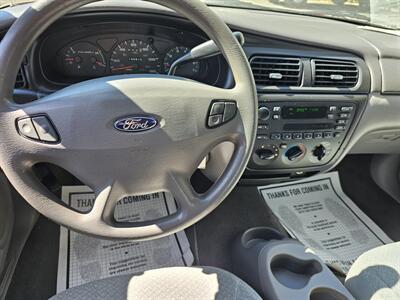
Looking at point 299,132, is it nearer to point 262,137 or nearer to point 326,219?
point 262,137

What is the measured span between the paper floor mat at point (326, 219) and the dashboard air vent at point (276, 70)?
0.57 m

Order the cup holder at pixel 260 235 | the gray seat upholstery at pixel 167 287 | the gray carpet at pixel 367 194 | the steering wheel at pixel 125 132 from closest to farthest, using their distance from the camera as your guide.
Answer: the steering wheel at pixel 125 132 → the gray seat upholstery at pixel 167 287 → the cup holder at pixel 260 235 → the gray carpet at pixel 367 194

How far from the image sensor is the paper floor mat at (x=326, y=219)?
4.65ft

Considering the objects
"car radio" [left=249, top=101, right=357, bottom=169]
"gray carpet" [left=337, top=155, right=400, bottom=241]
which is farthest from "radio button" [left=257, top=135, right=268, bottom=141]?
"gray carpet" [left=337, top=155, right=400, bottom=241]

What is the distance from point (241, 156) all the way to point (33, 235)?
0.88 metres

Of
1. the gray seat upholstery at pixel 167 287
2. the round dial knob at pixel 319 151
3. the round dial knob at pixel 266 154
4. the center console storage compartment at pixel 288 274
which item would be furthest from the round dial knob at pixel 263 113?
the gray seat upholstery at pixel 167 287

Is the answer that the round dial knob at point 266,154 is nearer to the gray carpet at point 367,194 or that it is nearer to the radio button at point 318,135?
the radio button at point 318,135

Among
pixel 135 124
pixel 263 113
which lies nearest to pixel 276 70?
pixel 263 113

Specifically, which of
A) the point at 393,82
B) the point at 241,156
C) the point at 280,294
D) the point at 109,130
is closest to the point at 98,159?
the point at 109,130

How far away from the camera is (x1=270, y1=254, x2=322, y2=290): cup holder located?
100 centimetres

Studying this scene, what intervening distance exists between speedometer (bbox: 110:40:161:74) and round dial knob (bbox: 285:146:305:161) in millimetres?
439

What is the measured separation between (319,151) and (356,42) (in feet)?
1.06

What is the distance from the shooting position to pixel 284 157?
4.09 feet

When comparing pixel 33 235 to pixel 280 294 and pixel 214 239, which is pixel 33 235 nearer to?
pixel 214 239
